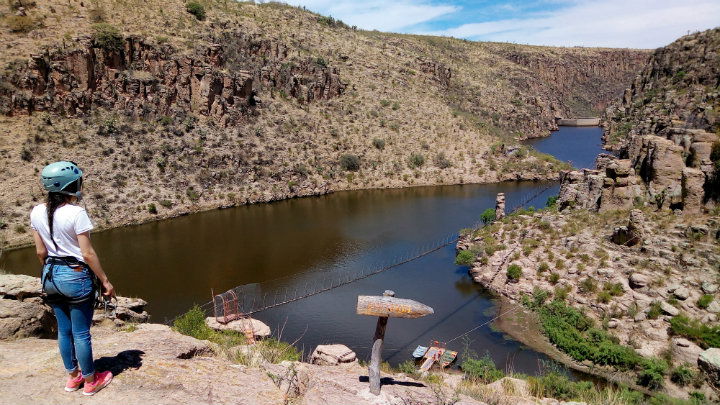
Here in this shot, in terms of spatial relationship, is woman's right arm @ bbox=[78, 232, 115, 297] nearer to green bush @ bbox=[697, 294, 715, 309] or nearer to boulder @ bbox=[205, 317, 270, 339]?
boulder @ bbox=[205, 317, 270, 339]

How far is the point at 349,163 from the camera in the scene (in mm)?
50625

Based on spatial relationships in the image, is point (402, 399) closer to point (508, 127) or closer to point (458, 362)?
point (458, 362)

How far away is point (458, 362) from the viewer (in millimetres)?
18672

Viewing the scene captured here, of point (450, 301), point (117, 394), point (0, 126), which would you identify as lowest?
point (450, 301)

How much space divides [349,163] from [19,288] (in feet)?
142

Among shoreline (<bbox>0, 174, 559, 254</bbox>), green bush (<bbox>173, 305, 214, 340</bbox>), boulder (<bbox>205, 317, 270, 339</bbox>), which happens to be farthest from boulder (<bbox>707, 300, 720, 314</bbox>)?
shoreline (<bbox>0, 174, 559, 254</bbox>)

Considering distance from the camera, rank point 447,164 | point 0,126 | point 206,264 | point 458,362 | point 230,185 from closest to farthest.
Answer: point 458,362, point 206,264, point 0,126, point 230,185, point 447,164

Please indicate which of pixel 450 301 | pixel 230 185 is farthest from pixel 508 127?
pixel 450 301

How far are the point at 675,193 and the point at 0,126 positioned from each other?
46.5m

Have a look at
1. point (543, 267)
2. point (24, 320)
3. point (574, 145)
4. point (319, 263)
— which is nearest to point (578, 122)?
point (574, 145)

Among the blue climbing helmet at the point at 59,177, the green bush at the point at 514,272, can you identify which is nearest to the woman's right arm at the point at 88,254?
the blue climbing helmet at the point at 59,177

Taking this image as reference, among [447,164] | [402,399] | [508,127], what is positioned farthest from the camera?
[508,127]

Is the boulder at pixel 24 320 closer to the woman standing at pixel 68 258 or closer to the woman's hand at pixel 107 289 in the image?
the woman standing at pixel 68 258

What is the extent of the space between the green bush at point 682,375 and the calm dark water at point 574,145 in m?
48.7
